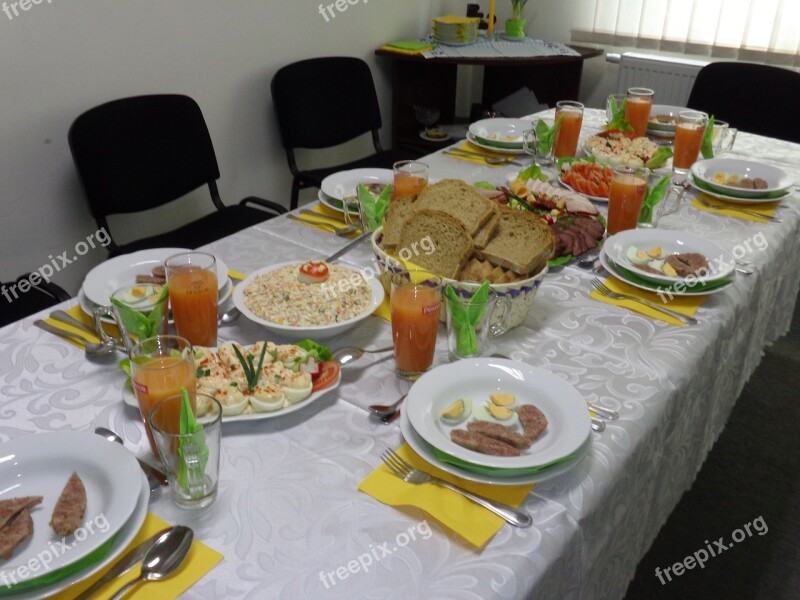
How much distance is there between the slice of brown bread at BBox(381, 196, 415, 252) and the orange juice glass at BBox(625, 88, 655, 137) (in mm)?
1128

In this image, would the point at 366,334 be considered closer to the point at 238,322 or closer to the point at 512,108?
the point at 238,322

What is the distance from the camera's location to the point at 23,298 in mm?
1817

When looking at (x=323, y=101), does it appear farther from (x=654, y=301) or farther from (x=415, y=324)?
(x=415, y=324)

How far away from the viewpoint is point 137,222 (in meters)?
2.51

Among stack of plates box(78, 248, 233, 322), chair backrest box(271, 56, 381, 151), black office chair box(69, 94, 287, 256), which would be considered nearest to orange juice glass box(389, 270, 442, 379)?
stack of plates box(78, 248, 233, 322)

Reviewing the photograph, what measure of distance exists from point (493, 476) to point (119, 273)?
0.87 meters

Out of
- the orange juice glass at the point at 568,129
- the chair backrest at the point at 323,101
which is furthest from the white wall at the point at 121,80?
the orange juice glass at the point at 568,129

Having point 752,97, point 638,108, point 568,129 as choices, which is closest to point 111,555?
point 568,129

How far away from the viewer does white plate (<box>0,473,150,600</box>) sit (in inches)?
27.6

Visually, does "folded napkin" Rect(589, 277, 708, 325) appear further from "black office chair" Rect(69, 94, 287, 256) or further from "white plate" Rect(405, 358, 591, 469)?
"black office chair" Rect(69, 94, 287, 256)

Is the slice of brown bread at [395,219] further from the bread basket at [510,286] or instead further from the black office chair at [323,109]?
the black office chair at [323,109]

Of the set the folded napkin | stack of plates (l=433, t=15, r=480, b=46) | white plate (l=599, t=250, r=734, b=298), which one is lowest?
the folded napkin

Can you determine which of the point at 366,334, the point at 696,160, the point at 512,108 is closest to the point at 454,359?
the point at 366,334

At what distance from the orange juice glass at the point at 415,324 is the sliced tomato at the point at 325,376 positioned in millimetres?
109
